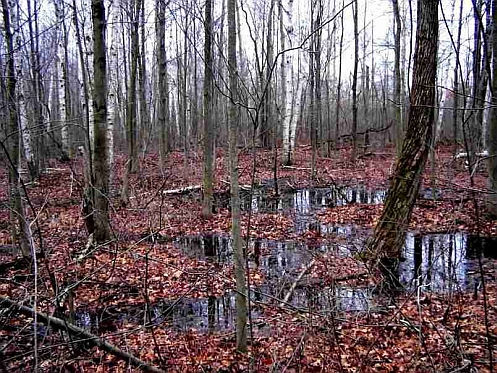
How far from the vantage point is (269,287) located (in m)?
5.67

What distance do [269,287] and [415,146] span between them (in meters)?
3.01

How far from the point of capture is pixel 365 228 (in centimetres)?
874

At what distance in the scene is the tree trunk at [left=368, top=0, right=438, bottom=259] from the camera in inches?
232

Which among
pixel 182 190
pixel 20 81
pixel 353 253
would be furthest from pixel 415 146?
pixel 20 81

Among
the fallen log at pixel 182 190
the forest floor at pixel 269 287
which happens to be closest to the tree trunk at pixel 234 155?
the forest floor at pixel 269 287

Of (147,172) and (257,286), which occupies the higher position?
(147,172)

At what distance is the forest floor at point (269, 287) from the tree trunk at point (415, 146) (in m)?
0.52

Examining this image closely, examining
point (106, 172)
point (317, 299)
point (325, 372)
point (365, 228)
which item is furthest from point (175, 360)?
point (365, 228)

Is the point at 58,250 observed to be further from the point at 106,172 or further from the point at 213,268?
the point at 213,268

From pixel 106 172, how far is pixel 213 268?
8.58 feet

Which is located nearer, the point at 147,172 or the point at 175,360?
the point at 175,360

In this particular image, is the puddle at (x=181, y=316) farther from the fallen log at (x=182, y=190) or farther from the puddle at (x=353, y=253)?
the fallen log at (x=182, y=190)

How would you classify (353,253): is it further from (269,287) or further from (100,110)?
(100,110)

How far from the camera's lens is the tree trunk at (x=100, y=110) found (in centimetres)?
681
